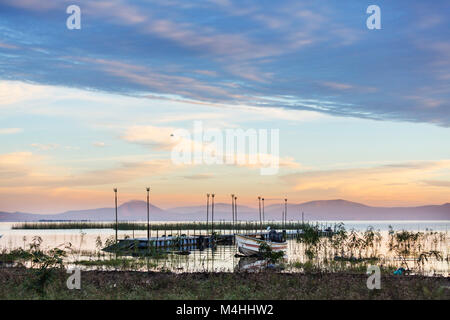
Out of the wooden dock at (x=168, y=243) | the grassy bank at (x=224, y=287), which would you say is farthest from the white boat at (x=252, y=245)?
the grassy bank at (x=224, y=287)

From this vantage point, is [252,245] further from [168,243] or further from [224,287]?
[224,287]

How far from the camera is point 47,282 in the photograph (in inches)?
764

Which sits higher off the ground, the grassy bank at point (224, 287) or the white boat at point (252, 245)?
the grassy bank at point (224, 287)

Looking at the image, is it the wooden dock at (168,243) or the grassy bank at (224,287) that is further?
the wooden dock at (168,243)

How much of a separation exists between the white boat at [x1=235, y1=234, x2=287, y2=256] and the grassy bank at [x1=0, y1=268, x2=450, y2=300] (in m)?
25.9

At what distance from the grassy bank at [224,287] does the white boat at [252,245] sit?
84.9 ft

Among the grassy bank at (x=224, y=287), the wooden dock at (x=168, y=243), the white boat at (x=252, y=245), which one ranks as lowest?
the wooden dock at (x=168, y=243)

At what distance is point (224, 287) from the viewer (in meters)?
19.9

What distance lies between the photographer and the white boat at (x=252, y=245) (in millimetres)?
49562

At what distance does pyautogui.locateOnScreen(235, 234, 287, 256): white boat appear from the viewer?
1951 inches

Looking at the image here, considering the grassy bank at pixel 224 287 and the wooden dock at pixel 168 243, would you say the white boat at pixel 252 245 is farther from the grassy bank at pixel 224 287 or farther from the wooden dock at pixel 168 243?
the grassy bank at pixel 224 287

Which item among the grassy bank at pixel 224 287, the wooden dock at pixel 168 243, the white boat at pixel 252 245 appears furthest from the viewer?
the wooden dock at pixel 168 243

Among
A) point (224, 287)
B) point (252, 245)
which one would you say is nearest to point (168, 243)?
point (252, 245)

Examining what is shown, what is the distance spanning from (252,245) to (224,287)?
102 feet
